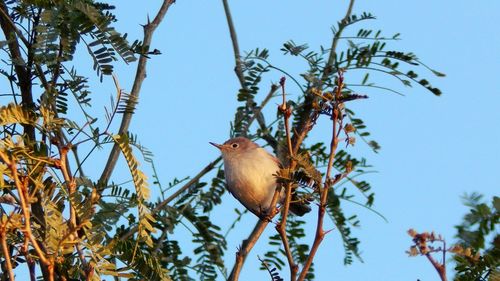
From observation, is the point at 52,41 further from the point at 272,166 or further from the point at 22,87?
the point at 272,166

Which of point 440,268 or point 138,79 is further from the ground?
point 138,79

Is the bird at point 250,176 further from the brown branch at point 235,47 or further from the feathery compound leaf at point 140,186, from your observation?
the feathery compound leaf at point 140,186

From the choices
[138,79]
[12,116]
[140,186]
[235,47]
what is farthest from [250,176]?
[12,116]

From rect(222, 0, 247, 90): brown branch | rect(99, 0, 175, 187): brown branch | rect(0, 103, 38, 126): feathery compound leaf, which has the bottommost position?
rect(0, 103, 38, 126): feathery compound leaf

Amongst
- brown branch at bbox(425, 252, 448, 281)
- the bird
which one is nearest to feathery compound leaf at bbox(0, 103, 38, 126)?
brown branch at bbox(425, 252, 448, 281)

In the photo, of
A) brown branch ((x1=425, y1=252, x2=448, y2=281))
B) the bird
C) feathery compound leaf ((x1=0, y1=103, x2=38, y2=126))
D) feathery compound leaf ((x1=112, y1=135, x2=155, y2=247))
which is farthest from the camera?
the bird

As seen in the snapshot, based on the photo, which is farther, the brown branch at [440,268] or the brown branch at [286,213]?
the brown branch at [286,213]

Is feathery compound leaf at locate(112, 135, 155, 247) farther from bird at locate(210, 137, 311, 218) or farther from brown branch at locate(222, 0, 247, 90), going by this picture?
bird at locate(210, 137, 311, 218)

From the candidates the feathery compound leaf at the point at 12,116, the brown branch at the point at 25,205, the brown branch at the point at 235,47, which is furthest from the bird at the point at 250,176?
the brown branch at the point at 25,205

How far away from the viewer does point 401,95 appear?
4.86 metres

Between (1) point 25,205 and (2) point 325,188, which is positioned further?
(2) point 325,188

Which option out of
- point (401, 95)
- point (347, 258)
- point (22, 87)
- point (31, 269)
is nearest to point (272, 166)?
point (347, 258)

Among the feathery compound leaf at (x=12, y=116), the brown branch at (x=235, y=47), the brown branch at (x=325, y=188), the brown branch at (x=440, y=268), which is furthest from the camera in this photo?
the brown branch at (x=235, y=47)

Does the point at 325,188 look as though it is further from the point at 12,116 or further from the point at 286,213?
the point at 12,116
